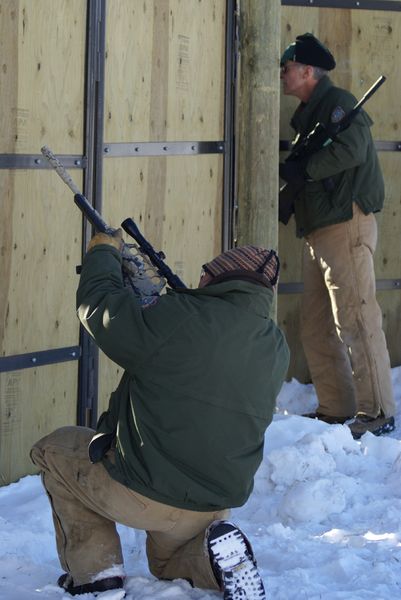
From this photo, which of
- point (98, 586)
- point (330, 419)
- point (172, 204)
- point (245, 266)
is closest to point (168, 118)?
point (172, 204)

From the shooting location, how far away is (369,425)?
721cm

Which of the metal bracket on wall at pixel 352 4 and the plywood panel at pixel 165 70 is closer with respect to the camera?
the plywood panel at pixel 165 70

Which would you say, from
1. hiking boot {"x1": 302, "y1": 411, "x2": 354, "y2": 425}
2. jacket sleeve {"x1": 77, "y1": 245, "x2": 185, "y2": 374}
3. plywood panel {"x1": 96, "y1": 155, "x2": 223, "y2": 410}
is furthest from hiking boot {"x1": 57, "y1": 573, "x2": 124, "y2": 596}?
hiking boot {"x1": 302, "y1": 411, "x2": 354, "y2": 425}

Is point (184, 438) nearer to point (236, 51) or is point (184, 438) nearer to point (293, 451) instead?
point (293, 451)

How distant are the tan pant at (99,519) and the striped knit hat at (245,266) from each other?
0.86 m

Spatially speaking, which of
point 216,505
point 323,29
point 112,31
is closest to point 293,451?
point 216,505

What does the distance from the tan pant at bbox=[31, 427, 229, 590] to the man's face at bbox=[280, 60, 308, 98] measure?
346cm

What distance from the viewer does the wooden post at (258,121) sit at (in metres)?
6.53

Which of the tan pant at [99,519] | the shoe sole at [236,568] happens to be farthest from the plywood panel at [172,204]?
the shoe sole at [236,568]

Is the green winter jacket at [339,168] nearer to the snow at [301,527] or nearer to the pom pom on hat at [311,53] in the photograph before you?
the pom pom on hat at [311,53]

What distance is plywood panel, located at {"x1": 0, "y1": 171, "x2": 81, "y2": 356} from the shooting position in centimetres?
580

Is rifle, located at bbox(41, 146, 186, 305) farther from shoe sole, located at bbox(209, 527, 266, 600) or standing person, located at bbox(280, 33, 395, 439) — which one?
standing person, located at bbox(280, 33, 395, 439)

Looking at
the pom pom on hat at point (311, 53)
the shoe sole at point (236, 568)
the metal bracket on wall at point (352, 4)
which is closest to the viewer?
the shoe sole at point (236, 568)

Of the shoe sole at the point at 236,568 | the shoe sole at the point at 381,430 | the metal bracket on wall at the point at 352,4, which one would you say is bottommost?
the shoe sole at the point at 236,568
